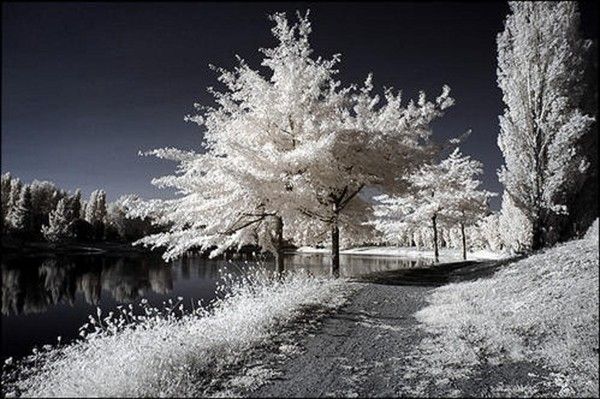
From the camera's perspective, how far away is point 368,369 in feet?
24.3

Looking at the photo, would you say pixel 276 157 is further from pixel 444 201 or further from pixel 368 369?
pixel 444 201

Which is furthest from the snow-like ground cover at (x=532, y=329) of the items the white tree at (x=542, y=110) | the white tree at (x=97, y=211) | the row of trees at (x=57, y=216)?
the white tree at (x=97, y=211)

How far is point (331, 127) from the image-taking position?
1560 centimetres

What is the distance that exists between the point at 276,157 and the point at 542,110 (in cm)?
1059

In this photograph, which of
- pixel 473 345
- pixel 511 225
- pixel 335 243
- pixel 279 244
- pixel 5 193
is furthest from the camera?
pixel 5 193

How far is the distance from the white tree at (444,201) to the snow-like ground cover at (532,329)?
62.2 ft

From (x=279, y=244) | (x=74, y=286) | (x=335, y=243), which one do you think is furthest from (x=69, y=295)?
(x=335, y=243)

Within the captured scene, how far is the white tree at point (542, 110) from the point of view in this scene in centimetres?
1570

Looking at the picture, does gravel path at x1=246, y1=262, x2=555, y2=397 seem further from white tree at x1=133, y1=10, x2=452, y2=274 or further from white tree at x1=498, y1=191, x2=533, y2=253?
white tree at x1=498, y1=191, x2=533, y2=253

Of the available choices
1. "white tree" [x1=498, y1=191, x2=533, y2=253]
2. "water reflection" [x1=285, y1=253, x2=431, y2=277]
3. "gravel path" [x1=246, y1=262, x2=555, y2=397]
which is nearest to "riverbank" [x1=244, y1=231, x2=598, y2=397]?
"gravel path" [x1=246, y1=262, x2=555, y2=397]

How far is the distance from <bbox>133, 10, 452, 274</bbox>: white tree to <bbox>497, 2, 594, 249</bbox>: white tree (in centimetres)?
376

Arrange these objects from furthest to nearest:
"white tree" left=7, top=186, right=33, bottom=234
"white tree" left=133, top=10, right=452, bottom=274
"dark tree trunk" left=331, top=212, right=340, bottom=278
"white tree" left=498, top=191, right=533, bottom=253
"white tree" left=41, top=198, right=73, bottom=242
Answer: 1. "white tree" left=41, top=198, right=73, bottom=242
2. "white tree" left=7, top=186, right=33, bottom=234
3. "white tree" left=498, top=191, right=533, bottom=253
4. "dark tree trunk" left=331, top=212, right=340, bottom=278
5. "white tree" left=133, top=10, right=452, bottom=274

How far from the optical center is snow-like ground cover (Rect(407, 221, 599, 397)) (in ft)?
23.0

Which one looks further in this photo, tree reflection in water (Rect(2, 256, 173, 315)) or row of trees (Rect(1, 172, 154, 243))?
row of trees (Rect(1, 172, 154, 243))
